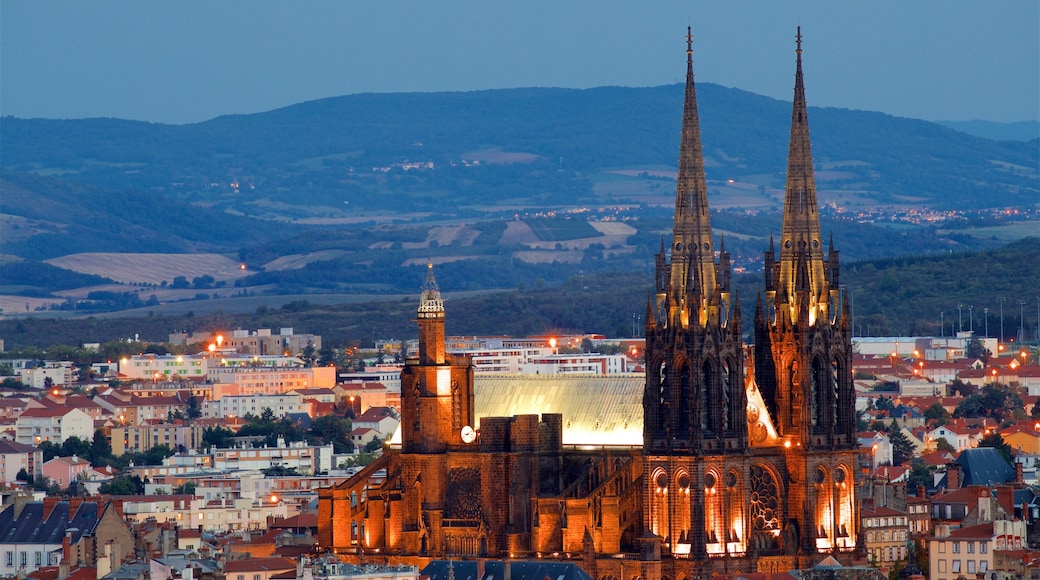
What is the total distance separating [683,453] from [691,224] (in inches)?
320

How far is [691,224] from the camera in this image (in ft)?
369

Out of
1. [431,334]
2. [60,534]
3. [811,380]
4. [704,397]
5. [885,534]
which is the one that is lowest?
[885,534]

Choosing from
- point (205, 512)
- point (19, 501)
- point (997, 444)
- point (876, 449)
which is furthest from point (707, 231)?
point (876, 449)

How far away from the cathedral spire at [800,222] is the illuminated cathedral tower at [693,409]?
11.6 ft

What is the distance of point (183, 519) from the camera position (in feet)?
543

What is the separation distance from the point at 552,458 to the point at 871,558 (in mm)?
16004

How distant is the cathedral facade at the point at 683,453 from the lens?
4313 inches

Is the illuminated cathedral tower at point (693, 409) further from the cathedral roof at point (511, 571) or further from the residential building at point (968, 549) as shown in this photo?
the residential building at point (968, 549)

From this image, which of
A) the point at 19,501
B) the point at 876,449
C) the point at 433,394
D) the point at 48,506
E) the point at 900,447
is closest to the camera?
the point at 433,394

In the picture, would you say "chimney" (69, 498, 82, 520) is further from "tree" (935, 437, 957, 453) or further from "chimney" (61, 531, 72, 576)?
"tree" (935, 437, 957, 453)

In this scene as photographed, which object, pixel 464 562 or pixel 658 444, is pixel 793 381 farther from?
pixel 464 562

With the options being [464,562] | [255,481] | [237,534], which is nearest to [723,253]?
[464,562]

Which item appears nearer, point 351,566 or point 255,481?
point 351,566

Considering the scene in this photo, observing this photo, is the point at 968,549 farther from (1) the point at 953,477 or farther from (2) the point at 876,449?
(2) the point at 876,449
